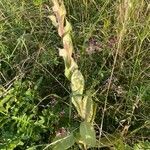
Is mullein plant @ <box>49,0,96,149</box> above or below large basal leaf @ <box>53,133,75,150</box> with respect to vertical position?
above

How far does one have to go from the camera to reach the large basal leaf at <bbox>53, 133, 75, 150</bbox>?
1591 millimetres

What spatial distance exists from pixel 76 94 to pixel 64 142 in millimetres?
181

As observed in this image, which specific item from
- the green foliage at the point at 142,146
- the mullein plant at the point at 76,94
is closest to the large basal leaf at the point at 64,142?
the mullein plant at the point at 76,94

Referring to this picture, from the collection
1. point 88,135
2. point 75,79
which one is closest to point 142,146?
point 88,135

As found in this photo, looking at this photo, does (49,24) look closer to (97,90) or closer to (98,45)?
(98,45)

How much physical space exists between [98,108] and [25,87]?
0.32m

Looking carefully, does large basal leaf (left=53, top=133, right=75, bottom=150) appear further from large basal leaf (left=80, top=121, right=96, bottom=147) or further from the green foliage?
the green foliage

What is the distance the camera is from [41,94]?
1.91 meters

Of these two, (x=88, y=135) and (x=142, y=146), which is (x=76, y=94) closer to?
(x=88, y=135)

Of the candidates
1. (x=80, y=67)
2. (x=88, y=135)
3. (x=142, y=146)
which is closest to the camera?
(x=88, y=135)

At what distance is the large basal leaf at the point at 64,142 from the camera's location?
62.6 inches

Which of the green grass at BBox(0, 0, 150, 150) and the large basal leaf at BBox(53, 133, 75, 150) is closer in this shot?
the large basal leaf at BBox(53, 133, 75, 150)

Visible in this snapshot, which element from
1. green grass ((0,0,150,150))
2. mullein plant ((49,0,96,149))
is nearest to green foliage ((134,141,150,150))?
green grass ((0,0,150,150))

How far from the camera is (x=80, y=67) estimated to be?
6.34 feet
